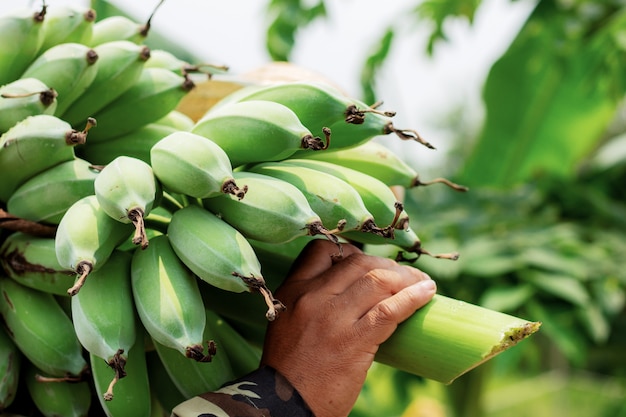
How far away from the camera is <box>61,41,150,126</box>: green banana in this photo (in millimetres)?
1237

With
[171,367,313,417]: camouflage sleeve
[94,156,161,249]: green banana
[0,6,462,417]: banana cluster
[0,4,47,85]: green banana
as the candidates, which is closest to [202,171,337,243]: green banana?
[0,6,462,417]: banana cluster

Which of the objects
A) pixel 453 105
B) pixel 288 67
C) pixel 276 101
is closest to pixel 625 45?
pixel 288 67

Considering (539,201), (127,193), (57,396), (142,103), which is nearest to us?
(127,193)

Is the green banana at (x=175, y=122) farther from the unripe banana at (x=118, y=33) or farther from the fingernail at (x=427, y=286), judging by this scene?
the fingernail at (x=427, y=286)

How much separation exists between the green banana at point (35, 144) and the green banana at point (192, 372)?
322 mm

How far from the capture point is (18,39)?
122cm

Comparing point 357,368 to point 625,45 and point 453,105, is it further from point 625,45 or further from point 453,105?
point 453,105

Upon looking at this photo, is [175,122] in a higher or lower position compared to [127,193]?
lower

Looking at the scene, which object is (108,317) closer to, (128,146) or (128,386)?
(128,386)

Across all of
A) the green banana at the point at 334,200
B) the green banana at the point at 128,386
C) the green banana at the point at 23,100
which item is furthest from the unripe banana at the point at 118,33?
the green banana at the point at 128,386

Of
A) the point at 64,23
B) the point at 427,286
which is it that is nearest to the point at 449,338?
the point at 427,286

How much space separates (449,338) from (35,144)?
0.67 metres

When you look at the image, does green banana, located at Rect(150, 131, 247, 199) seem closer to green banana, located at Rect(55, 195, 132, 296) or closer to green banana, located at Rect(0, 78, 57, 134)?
green banana, located at Rect(55, 195, 132, 296)

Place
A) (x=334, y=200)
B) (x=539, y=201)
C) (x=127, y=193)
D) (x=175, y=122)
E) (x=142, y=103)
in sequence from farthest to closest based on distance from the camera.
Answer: (x=539, y=201) → (x=175, y=122) → (x=142, y=103) → (x=334, y=200) → (x=127, y=193)
